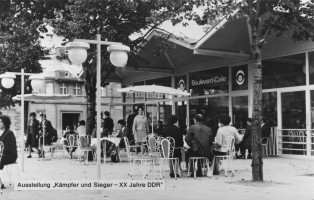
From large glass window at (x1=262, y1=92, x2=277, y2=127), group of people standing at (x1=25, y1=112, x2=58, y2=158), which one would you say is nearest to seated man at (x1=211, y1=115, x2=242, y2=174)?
large glass window at (x1=262, y1=92, x2=277, y2=127)

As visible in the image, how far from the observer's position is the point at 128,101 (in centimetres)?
2691

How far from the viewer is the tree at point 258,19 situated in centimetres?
995

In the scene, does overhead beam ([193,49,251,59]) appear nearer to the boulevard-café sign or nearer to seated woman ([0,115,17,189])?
the boulevard-café sign

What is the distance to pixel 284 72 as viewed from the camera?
1662 centimetres

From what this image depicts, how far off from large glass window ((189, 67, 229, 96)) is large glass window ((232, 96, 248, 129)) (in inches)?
27.6

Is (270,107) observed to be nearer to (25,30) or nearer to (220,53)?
(220,53)

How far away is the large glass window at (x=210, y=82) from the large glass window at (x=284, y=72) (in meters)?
Answer: 2.24

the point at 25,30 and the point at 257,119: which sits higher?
the point at 25,30

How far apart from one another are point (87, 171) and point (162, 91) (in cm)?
341

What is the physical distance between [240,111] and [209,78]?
2268 mm

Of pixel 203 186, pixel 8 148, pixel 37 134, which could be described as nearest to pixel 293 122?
pixel 203 186

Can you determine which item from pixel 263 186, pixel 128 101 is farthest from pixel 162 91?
pixel 128 101

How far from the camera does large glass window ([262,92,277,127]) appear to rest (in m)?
16.9

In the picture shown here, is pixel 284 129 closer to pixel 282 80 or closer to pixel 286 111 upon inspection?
pixel 286 111
